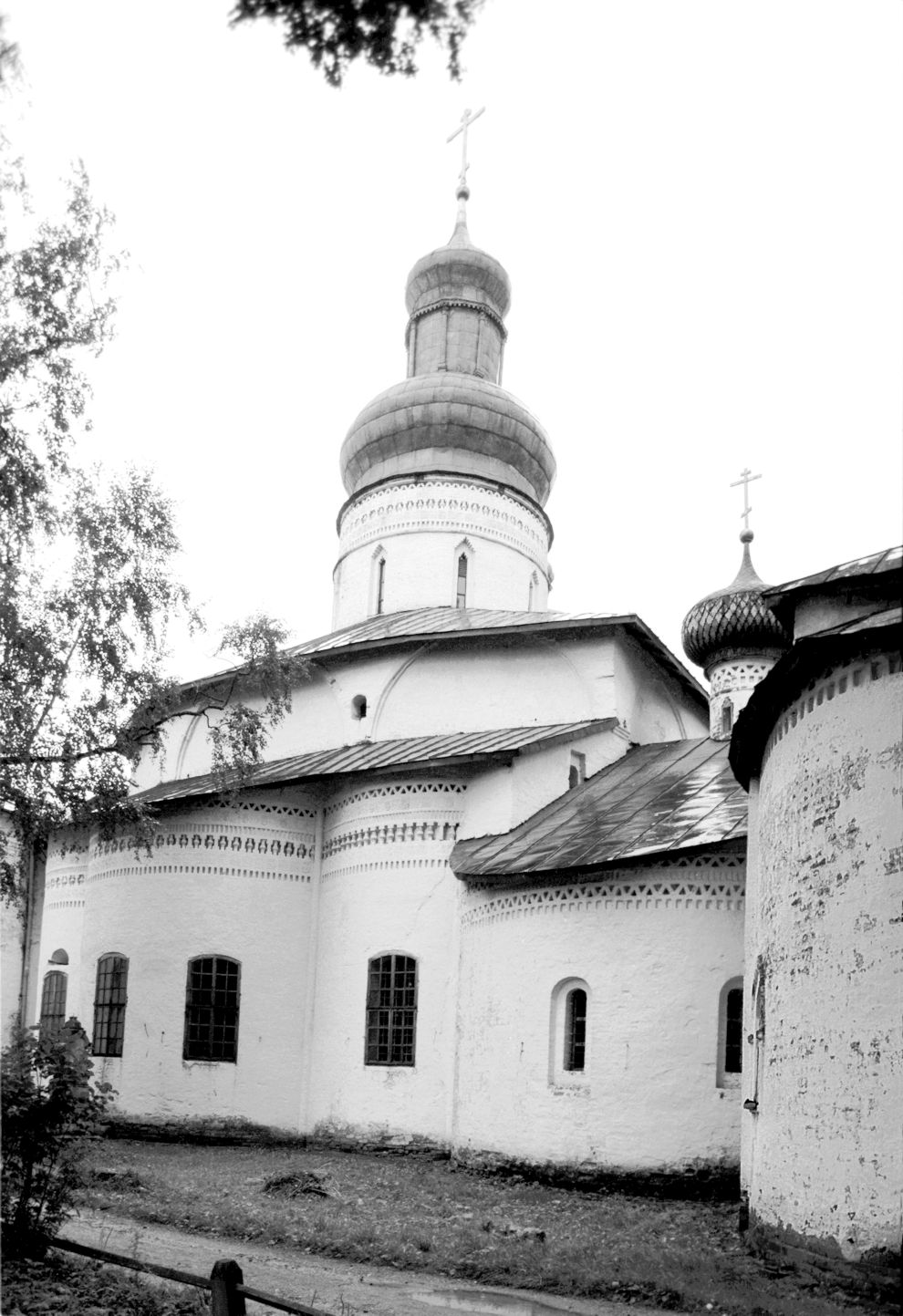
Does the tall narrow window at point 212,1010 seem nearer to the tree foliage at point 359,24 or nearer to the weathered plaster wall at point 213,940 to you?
the weathered plaster wall at point 213,940

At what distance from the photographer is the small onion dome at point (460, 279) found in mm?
23297

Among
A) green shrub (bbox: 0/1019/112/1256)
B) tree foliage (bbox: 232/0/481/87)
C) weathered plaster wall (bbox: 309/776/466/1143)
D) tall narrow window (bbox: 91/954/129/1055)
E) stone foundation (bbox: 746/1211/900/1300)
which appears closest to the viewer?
tree foliage (bbox: 232/0/481/87)

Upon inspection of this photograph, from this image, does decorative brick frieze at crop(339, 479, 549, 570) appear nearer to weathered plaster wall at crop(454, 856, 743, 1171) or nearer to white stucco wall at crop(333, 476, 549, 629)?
white stucco wall at crop(333, 476, 549, 629)

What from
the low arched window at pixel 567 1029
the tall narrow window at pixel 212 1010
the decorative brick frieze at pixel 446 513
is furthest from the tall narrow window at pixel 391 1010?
the decorative brick frieze at pixel 446 513

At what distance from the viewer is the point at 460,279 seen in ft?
76.4

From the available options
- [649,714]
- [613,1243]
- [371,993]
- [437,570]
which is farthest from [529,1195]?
[437,570]

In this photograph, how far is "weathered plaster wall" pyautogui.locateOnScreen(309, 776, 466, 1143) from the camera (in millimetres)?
14945

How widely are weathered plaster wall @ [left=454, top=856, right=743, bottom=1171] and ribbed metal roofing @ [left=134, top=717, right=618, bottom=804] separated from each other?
2007mm

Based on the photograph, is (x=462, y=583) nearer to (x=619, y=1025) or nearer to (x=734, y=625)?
(x=734, y=625)

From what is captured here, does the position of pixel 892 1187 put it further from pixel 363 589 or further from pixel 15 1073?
pixel 363 589

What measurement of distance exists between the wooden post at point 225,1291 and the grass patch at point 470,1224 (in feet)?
9.46

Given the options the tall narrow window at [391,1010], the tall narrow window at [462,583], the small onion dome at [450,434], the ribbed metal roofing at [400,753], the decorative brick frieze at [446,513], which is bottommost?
the tall narrow window at [391,1010]

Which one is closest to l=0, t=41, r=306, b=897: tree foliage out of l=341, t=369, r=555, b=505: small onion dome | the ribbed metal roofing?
the ribbed metal roofing

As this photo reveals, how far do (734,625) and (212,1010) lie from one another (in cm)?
872
